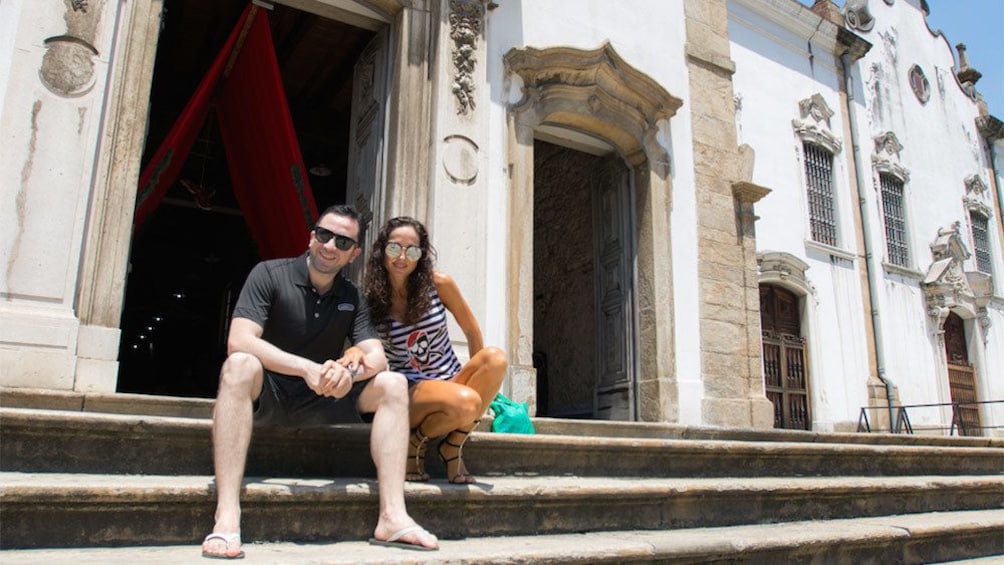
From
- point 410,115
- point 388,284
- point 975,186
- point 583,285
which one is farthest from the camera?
point 975,186

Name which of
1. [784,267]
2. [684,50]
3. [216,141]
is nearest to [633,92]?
[684,50]

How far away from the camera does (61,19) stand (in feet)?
16.0

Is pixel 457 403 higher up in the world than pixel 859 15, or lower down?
lower down

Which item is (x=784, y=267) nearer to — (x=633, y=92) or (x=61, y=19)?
(x=633, y=92)

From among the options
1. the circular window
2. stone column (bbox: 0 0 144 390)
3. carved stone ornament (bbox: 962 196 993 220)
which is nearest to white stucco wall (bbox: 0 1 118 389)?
stone column (bbox: 0 0 144 390)

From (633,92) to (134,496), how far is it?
6.52 meters

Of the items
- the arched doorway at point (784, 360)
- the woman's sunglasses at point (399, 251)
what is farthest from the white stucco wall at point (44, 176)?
the arched doorway at point (784, 360)

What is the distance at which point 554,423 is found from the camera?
5.08 m

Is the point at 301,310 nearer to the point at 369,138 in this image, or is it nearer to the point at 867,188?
the point at 369,138

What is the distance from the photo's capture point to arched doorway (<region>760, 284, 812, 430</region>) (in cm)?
1070

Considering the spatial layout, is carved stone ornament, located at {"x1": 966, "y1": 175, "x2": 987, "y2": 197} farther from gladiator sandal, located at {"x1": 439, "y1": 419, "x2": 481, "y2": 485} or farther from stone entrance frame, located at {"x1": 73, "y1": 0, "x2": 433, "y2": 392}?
gladiator sandal, located at {"x1": 439, "y1": 419, "x2": 481, "y2": 485}

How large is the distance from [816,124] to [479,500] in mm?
11299

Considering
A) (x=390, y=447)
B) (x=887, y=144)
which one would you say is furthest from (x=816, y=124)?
(x=390, y=447)

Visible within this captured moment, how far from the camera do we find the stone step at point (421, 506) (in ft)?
7.60
